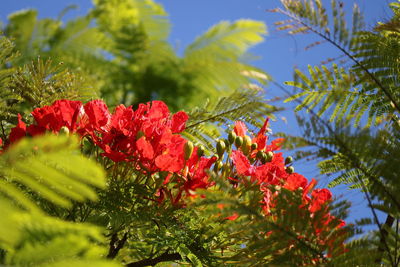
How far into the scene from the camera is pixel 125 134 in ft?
2.02

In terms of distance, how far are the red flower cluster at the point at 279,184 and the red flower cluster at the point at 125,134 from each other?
0.17 feet

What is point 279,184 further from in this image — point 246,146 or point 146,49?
point 146,49

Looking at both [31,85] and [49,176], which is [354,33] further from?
[31,85]

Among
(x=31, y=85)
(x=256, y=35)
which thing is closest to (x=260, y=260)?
(x=31, y=85)

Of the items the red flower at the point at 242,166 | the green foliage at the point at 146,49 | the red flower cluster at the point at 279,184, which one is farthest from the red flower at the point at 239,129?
the green foliage at the point at 146,49

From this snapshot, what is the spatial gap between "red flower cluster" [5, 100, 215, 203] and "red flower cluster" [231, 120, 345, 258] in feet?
0.17

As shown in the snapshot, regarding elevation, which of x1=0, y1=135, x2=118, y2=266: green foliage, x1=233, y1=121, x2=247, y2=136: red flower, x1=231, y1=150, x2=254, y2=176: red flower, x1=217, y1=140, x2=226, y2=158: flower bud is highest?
x1=233, y1=121, x2=247, y2=136: red flower

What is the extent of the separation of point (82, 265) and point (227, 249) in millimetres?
357

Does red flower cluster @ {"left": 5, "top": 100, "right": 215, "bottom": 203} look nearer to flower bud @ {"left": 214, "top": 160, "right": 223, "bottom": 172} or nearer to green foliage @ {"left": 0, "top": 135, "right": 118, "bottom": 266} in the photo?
flower bud @ {"left": 214, "top": 160, "right": 223, "bottom": 172}

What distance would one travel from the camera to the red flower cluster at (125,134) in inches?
23.2

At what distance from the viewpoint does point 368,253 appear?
377 mm

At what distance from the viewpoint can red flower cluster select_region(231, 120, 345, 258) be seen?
1.34ft

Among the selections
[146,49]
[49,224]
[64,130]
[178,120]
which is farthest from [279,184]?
[146,49]

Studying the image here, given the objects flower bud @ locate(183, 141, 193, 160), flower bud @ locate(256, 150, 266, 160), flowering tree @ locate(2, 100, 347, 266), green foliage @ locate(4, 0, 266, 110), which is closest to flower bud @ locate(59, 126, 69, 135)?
flowering tree @ locate(2, 100, 347, 266)
